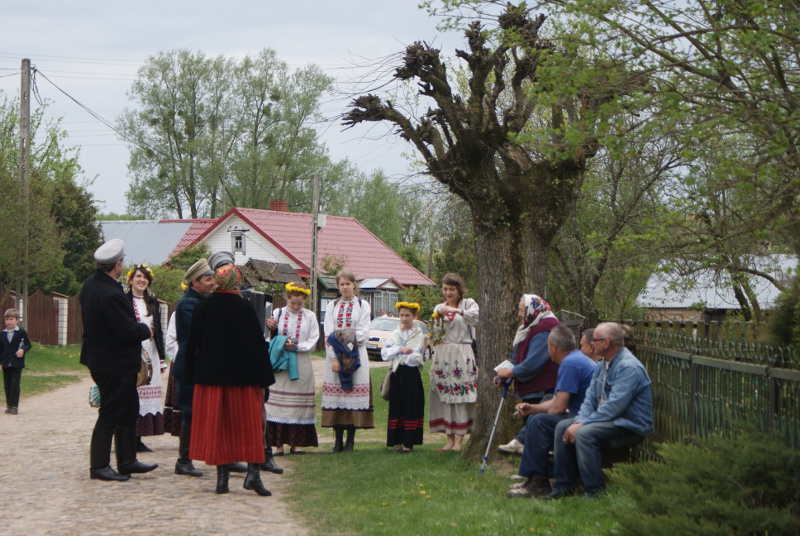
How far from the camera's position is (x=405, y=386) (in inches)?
437

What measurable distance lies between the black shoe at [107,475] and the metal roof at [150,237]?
148 ft

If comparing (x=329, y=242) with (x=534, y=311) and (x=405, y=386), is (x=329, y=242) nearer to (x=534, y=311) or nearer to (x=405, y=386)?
(x=405, y=386)

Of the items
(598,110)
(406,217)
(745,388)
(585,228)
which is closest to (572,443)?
(745,388)

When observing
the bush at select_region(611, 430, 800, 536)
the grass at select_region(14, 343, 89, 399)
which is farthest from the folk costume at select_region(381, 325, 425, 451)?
the grass at select_region(14, 343, 89, 399)

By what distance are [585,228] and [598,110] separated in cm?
1347

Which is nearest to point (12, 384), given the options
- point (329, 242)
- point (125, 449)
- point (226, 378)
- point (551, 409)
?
point (125, 449)

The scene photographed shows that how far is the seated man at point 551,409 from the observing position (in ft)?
25.7

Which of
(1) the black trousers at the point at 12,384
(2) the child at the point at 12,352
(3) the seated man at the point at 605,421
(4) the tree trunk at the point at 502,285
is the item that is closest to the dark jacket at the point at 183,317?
(4) the tree trunk at the point at 502,285

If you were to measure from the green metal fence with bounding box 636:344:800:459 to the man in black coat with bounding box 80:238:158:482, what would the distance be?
4.40m

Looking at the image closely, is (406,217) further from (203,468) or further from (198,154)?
(203,468)

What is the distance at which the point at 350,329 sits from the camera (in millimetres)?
11156

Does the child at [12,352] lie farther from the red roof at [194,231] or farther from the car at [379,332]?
the red roof at [194,231]

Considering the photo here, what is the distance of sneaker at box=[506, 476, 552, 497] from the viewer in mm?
7758

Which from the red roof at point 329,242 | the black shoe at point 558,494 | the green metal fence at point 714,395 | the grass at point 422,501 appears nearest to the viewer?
the green metal fence at point 714,395
